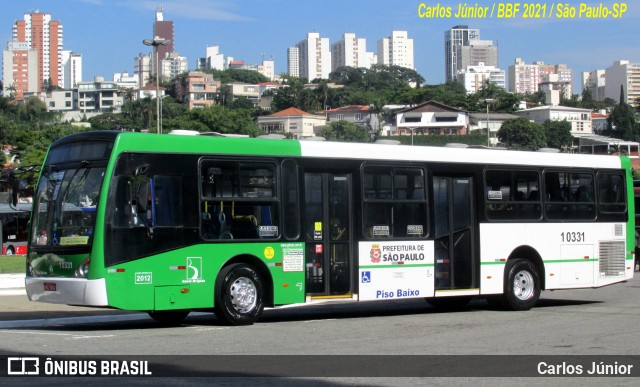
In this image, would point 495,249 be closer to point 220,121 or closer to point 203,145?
point 203,145

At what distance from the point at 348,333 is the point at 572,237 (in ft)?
24.1

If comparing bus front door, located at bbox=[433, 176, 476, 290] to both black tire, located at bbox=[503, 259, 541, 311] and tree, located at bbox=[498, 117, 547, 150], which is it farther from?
tree, located at bbox=[498, 117, 547, 150]

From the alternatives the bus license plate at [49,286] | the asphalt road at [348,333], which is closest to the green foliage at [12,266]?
the asphalt road at [348,333]

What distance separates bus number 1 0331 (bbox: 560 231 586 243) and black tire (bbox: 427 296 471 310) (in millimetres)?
2378

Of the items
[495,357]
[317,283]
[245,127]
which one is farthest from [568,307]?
[245,127]

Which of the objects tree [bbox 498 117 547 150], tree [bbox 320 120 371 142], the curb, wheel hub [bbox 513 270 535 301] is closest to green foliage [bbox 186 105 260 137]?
tree [bbox 320 120 371 142]

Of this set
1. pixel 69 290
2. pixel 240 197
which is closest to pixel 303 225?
pixel 240 197

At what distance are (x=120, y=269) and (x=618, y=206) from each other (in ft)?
39.4

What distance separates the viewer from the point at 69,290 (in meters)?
14.1

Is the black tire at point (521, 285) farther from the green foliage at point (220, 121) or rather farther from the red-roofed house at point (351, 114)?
the red-roofed house at point (351, 114)

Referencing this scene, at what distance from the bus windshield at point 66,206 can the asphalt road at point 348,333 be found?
1462 mm

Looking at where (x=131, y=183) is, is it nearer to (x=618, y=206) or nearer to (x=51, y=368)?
(x=51, y=368)

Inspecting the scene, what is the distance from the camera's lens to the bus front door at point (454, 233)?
59.2 ft

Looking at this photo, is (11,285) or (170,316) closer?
(170,316)
